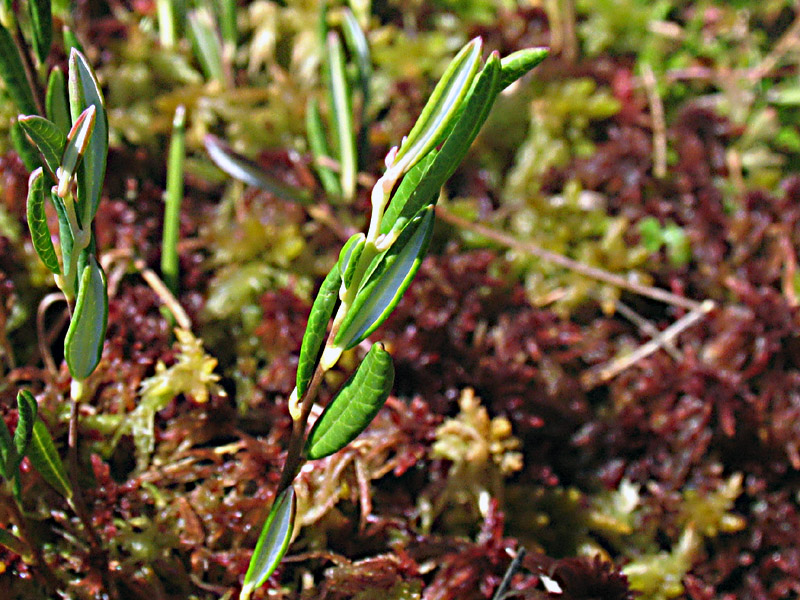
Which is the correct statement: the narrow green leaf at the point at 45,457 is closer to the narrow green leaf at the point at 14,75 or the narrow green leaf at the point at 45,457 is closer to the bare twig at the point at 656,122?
the narrow green leaf at the point at 14,75

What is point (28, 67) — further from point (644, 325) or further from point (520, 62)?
point (644, 325)

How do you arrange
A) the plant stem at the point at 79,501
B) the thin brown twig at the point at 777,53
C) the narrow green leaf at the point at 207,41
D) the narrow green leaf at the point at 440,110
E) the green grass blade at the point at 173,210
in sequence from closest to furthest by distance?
the narrow green leaf at the point at 440,110 < the plant stem at the point at 79,501 < the green grass blade at the point at 173,210 < the narrow green leaf at the point at 207,41 < the thin brown twig at the point at 777,53

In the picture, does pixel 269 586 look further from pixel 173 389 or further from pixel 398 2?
pixel 398 2

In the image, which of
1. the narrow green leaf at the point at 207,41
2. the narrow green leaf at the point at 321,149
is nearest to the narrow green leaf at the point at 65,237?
the narrow green leaf at the point at 321,149

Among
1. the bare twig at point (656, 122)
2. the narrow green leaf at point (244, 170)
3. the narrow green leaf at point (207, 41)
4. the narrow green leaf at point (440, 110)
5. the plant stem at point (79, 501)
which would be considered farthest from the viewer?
the bare twig at point (656, 122)

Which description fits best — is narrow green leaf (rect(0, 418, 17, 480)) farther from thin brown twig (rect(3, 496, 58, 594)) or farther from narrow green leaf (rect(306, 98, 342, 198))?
narrow green leaf (rect(306, 98, 342, 198))

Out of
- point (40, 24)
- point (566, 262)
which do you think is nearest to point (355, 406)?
point (40, 24)

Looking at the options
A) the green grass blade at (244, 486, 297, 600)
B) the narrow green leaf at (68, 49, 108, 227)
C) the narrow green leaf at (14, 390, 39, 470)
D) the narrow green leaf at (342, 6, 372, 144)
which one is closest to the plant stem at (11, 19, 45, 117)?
the narrow green leaf at (68, 49, 108, 227)

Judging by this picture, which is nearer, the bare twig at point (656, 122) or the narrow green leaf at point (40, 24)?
the narrow green leaf at point (40, 24)
